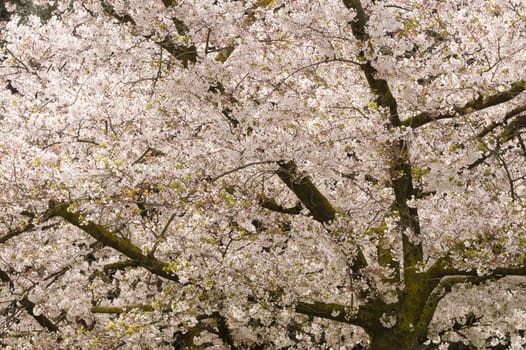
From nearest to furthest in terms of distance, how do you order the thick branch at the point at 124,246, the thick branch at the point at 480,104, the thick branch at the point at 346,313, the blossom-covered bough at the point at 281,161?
the blossom-covered bough at the point at 281,161, the thick branch at the point at 480,104, the thick branch at the point at 124,246, the thick branch at the point at 346,313

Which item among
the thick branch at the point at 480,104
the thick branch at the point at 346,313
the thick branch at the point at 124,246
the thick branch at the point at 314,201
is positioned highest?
the thick branch at the point at 480,104

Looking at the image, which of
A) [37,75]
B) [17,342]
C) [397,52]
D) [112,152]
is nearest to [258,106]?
[397,52]

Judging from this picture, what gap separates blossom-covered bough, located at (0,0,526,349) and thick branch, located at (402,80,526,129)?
0.09 feet

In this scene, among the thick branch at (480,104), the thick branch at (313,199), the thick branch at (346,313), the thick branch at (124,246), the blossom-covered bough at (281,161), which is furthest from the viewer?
the thick branch at (346,313)

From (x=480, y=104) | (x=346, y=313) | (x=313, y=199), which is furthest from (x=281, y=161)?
(x=480, y=104)

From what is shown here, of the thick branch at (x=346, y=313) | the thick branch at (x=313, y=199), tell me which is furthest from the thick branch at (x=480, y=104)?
the thick branch at (x=346, y=313)

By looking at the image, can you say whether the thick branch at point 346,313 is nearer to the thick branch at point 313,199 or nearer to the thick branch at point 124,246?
the thick branch at point 313,199

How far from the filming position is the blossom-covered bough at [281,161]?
711 centimetres

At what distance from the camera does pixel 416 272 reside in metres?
7.91

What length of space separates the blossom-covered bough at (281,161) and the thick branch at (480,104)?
0.03 m

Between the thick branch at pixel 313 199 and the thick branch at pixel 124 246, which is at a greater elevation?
the thick branch at pixel 313 199

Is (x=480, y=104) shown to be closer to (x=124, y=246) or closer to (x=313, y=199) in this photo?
(x=313, y=199)

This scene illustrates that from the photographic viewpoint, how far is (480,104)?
24.7 ft

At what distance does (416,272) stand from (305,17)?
366 cm
